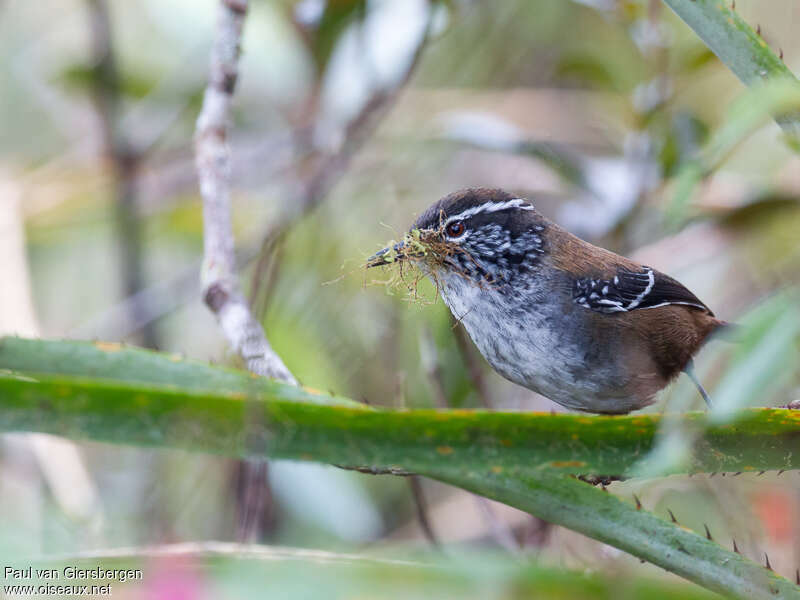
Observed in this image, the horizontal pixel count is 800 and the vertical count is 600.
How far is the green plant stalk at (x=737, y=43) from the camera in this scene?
2.14 metres

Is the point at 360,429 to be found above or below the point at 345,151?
above

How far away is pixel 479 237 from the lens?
10.8ft

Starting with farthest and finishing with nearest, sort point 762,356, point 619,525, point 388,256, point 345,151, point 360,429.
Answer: point 345,151 → point 388,256 → point 619,525 → point 360,429 → point 762,356

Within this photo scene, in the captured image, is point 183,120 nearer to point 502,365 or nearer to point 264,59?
point 264,59

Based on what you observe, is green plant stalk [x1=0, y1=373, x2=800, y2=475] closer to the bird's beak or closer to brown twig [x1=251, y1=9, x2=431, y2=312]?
the bird's beak

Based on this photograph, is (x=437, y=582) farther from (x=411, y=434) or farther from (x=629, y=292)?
(x=629, y=292)

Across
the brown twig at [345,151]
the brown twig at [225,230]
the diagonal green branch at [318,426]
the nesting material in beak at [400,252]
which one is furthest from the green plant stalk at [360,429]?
the brown twig at [345,151]

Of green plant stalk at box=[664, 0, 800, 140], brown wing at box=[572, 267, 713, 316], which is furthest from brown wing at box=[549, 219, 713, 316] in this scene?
green plant stalk at box=[664, 0, 800, 140]

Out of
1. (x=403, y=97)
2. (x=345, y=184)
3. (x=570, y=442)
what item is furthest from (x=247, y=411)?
(x=403, y=97)

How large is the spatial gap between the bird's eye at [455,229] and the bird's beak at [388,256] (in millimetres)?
327

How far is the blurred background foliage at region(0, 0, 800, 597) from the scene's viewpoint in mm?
4383

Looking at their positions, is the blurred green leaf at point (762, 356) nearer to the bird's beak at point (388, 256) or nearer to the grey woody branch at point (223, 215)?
the grey woody branch at point (223, 215)

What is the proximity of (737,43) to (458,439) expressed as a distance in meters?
1.32

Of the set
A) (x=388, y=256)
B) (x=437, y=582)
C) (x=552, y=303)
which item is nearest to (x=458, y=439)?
(x=437, y=582)
